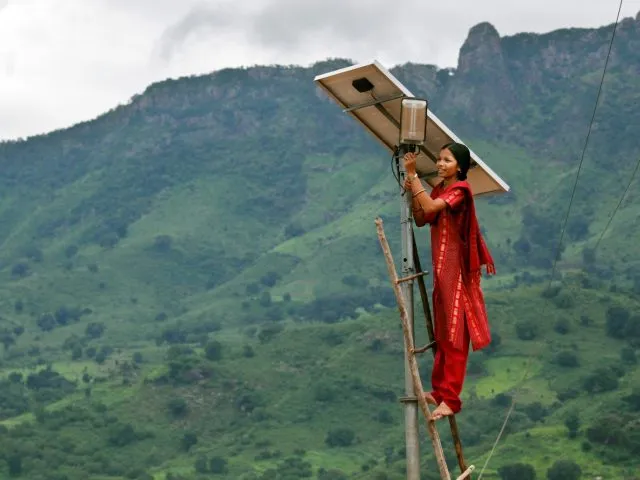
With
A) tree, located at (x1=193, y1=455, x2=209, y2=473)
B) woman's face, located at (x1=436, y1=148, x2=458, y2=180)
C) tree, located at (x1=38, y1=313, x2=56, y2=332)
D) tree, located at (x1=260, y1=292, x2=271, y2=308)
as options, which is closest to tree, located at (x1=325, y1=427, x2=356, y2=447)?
tree, located at (x1=193, y1=455, x2=209, y2=473)

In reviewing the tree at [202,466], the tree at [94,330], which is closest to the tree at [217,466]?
the tree at [202,466]

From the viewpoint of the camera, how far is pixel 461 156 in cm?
658

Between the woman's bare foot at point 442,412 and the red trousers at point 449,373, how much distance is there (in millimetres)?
29

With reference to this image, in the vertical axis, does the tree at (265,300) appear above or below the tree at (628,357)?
above

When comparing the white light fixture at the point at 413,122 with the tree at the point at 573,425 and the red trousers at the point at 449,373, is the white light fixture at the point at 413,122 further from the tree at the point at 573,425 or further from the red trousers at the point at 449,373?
the tree at the point at 573,425

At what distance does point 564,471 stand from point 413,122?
94.3 meters

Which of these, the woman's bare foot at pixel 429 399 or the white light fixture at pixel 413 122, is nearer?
the white light fixture at pixel 413 122

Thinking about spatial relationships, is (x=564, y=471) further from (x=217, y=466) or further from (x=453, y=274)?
(x=453, y=274)

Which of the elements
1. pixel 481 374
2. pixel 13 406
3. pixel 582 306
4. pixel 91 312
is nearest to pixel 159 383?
pixel 13 406

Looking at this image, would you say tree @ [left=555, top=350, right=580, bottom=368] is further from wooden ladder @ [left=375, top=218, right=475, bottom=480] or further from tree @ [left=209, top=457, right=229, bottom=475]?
wooden ladder @ [left=375, top=218, right=475, bottom=480]

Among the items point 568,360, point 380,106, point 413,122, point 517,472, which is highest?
point 380,106

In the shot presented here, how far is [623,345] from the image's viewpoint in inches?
5556

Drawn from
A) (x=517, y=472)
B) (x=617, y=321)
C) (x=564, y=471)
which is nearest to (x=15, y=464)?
(x=517, y=472)

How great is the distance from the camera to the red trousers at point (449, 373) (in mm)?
6352
